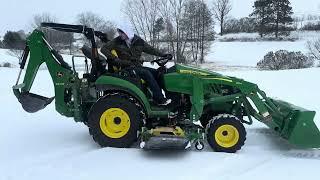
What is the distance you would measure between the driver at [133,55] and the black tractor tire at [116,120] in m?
0.36

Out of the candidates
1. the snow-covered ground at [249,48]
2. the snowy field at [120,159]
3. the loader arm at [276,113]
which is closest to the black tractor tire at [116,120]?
the snowy field at [120,159]

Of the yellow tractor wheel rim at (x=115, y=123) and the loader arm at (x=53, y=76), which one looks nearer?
the yellow tractor wheel rim at (x=115, y=123)

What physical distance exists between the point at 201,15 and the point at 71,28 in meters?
32.0

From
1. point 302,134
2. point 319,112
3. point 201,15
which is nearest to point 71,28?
point 302,134

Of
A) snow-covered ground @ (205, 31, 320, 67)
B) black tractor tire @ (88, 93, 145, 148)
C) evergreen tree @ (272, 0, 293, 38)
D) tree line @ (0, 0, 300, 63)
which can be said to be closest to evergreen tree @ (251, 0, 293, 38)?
evergreen tree @ (272, 0, 293, 38)

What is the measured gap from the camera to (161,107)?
7285 mm

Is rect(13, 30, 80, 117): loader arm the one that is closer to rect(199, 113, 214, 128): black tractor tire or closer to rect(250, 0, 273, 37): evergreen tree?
rect(199, 113, 214, 128): black tractor tire

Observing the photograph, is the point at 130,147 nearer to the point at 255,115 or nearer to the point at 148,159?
the point at 148,159

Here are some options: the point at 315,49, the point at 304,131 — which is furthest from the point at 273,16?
the point at 304,131

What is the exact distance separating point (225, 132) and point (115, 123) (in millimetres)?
1607

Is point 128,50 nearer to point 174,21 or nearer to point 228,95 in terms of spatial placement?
point 228,95

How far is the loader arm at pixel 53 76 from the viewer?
7.40 meters

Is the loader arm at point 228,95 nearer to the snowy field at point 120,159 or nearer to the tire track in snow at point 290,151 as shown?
the tire track in snow at point 290,151

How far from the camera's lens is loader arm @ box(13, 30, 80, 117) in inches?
291
